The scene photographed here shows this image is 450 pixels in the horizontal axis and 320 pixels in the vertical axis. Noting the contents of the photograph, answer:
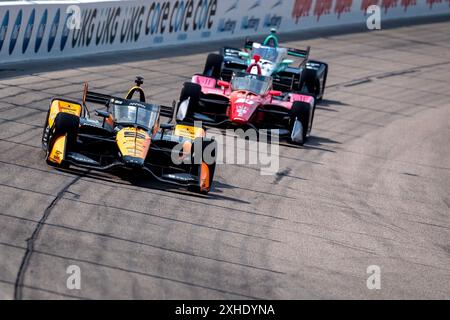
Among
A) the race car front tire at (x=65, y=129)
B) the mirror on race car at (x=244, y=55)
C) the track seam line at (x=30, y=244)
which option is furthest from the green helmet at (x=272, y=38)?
the track seam line at (x=30, y=244)

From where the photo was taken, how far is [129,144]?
14352 mm

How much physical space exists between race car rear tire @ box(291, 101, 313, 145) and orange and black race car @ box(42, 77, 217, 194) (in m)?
3.72

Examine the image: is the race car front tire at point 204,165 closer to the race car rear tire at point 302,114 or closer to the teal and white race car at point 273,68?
the race car rear tire at point 302,114

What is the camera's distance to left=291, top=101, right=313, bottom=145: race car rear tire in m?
19.2

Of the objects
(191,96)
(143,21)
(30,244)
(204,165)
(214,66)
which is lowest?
(30,244)

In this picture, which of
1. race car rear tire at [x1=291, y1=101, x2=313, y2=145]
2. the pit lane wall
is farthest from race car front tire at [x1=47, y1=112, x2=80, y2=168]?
the pit lane wall

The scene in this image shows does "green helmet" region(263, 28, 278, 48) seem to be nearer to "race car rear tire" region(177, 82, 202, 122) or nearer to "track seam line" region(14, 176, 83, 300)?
"race car rear tire" region(177, 82, 202, 122)

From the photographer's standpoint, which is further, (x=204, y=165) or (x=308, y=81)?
(x=308, y=81)

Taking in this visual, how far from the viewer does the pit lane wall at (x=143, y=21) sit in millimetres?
23312

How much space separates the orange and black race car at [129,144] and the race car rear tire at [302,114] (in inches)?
147

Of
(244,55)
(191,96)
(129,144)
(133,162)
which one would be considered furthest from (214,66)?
(133,162)

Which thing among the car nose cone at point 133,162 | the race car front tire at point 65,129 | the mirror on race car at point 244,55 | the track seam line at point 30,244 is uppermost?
the mirror on race car at point 244,55

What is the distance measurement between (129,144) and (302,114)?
18.8 ft

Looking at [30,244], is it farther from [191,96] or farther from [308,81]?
[308,81]
